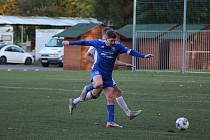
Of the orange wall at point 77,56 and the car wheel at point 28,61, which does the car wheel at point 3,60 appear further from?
the orange wall at point 77,56

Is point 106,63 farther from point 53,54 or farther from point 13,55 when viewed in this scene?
point 13,55

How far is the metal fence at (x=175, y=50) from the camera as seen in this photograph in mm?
39938

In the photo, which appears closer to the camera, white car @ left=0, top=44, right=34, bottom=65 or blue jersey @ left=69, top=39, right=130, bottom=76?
blue jersey @ left=69, top=39, right=130, bottom=76

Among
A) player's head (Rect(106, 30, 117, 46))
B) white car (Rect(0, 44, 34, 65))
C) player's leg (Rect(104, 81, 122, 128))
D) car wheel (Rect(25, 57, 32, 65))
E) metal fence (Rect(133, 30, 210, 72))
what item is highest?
player's head (Rect(106, 30, 117, 46))

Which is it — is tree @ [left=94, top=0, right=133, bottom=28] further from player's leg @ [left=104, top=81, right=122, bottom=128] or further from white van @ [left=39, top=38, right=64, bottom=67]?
player's leg @ [left=104, top=81, right=122, bottom=128]

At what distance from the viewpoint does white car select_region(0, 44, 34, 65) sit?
51.9 metres

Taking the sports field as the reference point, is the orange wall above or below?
below

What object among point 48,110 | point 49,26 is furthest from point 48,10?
point 48,110

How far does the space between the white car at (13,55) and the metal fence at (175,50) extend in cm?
1364

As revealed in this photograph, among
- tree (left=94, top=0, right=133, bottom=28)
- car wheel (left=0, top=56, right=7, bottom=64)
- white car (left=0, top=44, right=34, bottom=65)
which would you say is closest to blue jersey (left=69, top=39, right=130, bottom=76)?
white car (left=0, top=44, right=34, bottom=65)

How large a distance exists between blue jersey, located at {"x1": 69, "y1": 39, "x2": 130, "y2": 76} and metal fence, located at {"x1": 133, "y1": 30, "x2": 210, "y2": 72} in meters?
27.0

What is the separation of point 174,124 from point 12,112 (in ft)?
12.2

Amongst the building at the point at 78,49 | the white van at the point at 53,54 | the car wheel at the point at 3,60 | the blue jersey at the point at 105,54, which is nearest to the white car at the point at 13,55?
the car wheel at the point at 3,60

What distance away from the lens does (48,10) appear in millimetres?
86250
